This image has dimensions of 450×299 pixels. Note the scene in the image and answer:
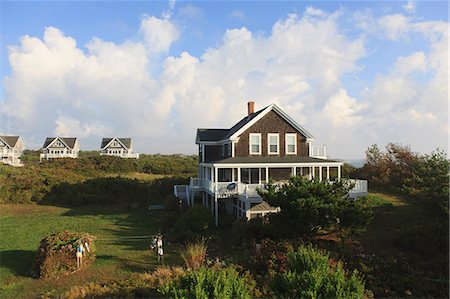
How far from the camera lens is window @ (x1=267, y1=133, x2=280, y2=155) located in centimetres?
2352

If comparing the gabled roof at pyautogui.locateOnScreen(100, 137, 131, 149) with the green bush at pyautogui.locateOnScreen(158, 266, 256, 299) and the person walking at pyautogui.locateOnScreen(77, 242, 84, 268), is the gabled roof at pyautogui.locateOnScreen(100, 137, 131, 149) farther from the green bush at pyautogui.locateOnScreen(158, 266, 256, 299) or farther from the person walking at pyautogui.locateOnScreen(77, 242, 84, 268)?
the green bush at pyautogui.locateOnScreen(158, 266, 256, 299)

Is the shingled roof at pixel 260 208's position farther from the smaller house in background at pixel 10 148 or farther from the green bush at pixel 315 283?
the smaller house in background at pixel 10 148

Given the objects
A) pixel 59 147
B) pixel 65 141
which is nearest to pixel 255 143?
pixel 59 147

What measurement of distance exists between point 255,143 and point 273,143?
1325 millimetres

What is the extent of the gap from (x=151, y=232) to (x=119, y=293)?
904cm

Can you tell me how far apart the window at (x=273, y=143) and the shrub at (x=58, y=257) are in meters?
13.4

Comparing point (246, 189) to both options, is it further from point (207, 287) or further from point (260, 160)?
point (207, 287)

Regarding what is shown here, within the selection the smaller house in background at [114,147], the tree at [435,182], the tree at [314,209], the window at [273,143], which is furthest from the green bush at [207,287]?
the smaller house in background at [114,147]

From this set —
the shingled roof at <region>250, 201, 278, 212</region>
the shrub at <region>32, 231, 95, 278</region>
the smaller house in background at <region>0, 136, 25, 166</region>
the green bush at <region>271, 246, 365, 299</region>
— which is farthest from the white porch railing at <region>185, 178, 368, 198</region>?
the smaller house in background at <region>0, 136, 25, 166</region>

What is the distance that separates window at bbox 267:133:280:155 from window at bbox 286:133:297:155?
2.55 feet

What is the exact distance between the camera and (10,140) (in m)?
75.4

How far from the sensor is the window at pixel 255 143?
76.4 ft

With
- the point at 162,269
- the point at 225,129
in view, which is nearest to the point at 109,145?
the point at 225,129

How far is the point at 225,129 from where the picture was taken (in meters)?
28.3
